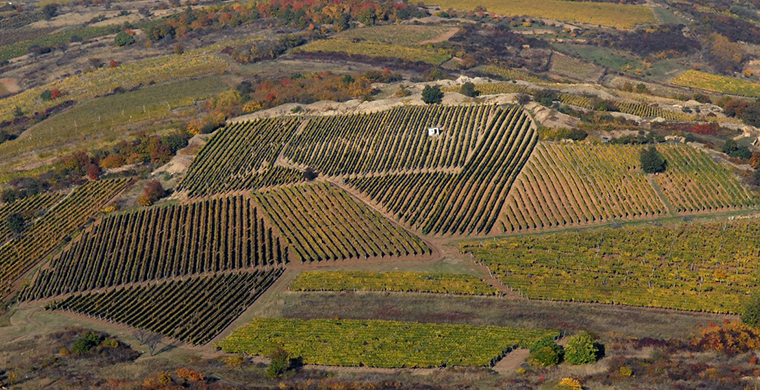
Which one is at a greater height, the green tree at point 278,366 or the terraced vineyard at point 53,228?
the green tree at point 278,366

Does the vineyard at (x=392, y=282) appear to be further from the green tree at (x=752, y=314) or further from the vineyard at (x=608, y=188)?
the green tree at (x=752, y=314)

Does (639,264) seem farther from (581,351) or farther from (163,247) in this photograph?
(163,247)

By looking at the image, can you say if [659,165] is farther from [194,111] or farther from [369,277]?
[194,111]

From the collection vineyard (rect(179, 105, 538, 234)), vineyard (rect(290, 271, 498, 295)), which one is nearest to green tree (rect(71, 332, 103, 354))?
vineyard (rect(290, 271, 498, 295))

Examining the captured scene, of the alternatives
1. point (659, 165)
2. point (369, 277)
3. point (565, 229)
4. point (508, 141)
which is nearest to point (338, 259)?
point (369, 277)

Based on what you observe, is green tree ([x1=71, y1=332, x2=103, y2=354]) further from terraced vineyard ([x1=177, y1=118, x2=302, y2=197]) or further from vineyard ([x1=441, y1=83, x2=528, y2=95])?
vineyard ([x1=441, y1=83, x2=528, y2=95])

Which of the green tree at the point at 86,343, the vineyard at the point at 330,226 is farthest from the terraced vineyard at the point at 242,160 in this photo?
the green tree at the point at 86,343
